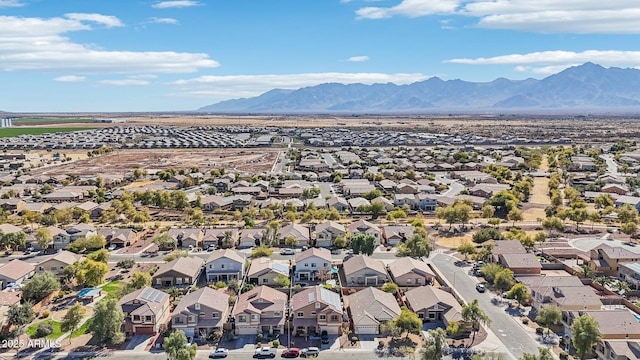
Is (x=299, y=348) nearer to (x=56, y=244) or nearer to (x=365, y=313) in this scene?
(x=365, y=313)

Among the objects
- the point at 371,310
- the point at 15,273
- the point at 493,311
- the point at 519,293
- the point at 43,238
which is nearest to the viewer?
the point at 371,310

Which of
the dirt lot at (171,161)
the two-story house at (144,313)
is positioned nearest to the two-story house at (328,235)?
the two-story house at (144,313)

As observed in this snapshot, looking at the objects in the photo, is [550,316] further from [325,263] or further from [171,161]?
[171,161]

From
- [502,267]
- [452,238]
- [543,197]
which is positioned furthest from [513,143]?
[502,267]

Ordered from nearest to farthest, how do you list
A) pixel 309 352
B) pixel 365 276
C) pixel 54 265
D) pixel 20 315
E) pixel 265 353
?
pixel 265 353, pixel 309 352, pixel 20 315, pixel 365 276, pixel 54 265

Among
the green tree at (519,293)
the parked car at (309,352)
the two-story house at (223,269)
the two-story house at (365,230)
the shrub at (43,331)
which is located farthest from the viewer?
the two-story house at (365,230)

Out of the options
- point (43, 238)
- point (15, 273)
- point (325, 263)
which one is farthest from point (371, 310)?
point (43, 238)

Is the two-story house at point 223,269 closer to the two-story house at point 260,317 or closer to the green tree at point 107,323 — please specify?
the two-story house at point 260,317
